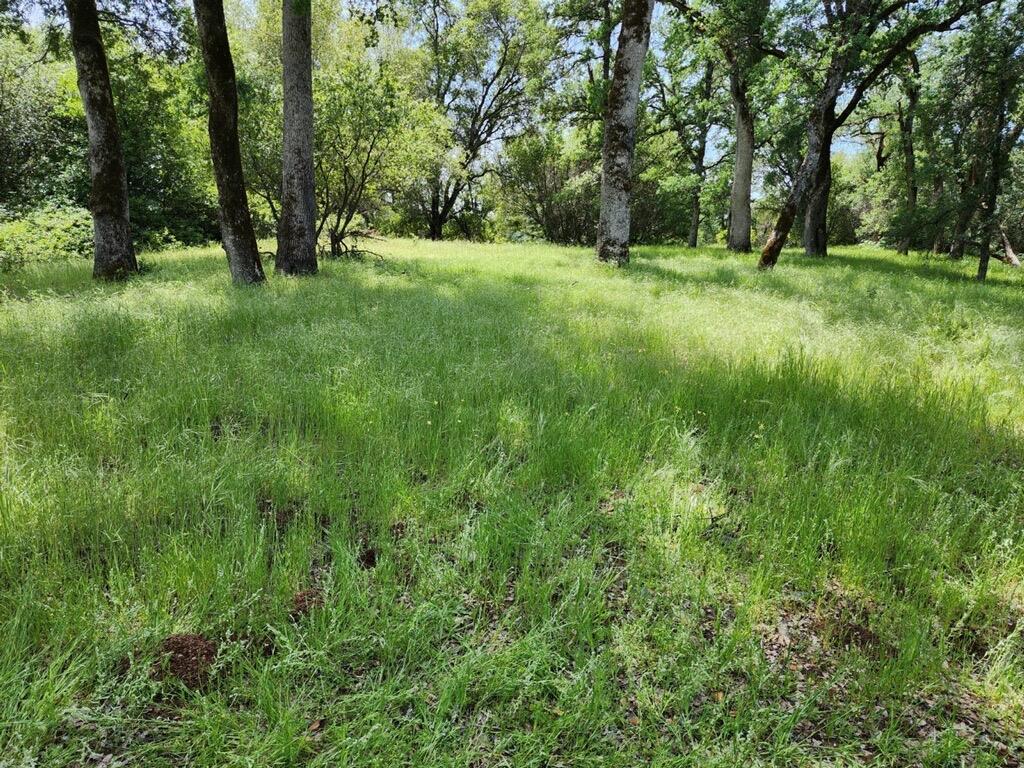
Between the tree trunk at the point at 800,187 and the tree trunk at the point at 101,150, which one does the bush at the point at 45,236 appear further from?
the tree trunk at the point at 800,187

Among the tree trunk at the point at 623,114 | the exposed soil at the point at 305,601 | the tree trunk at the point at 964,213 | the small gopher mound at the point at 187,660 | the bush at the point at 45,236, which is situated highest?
the tree trunk at the point at 623,114

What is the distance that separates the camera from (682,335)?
5.57 meters

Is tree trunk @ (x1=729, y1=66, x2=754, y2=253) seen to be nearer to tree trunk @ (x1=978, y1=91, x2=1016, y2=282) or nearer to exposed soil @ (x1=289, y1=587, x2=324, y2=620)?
tree trunk @ (x1=978, y1=91, x2=1016, y2=282)

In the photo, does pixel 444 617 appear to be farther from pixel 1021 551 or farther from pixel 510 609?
pixel 1021 551

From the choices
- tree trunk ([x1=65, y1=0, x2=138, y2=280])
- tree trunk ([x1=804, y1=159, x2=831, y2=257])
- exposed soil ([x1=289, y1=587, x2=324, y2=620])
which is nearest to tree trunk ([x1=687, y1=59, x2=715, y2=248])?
tree trunk ([x1=804, y1=159, x2=831, y2=257])

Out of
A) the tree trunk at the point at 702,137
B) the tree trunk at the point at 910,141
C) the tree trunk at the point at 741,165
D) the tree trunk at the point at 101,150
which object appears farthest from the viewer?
the tree trunk at the point at 702,137

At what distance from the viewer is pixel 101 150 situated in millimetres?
8664

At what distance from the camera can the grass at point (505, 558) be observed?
59.9 inches

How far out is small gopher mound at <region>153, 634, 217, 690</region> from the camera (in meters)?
1.62

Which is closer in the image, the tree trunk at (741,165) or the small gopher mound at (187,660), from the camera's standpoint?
the small gopher mound at (187,660)

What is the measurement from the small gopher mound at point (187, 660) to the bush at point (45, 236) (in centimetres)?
1199

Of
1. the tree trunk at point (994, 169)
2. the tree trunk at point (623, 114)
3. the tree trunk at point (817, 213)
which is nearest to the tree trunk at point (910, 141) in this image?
the tree trunk at point (817, 213)

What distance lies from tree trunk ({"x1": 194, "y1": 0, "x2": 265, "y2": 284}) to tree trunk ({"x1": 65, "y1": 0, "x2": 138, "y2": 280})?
7.94ft

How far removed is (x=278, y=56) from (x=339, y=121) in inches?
857
